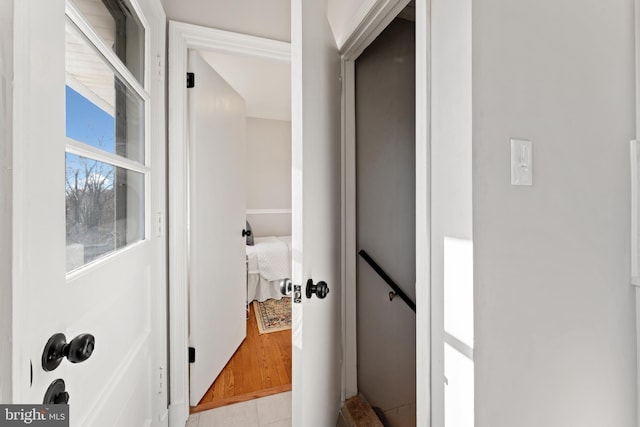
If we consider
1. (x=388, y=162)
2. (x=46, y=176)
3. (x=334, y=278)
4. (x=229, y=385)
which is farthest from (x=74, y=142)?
(x=229, y=385)

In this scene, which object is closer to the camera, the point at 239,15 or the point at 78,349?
the point at 78,349

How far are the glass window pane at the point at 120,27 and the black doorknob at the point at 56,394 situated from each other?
35.8 inches

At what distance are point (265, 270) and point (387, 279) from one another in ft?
6.84

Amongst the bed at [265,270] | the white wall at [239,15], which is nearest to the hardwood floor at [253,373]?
the bed at [265,270]

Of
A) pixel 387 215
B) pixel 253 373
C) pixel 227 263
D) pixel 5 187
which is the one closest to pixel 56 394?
pixel 5 187

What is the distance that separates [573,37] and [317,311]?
1.24 metres

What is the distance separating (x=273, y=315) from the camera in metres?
3.04

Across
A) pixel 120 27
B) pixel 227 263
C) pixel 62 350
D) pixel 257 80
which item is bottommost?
pixel 227 263

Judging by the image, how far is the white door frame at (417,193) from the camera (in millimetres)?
879

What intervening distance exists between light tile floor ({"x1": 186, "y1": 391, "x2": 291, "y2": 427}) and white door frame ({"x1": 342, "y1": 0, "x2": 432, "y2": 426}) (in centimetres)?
39

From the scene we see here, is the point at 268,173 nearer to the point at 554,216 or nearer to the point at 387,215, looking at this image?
the point at 387,215

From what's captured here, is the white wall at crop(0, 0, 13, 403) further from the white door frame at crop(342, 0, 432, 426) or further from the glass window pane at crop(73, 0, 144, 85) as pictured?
the white door frame at crop(342, 0, 432, 426)

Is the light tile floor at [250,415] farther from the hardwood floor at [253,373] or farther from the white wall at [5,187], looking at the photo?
the white wall at [5,187]

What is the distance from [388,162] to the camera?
1597mm
